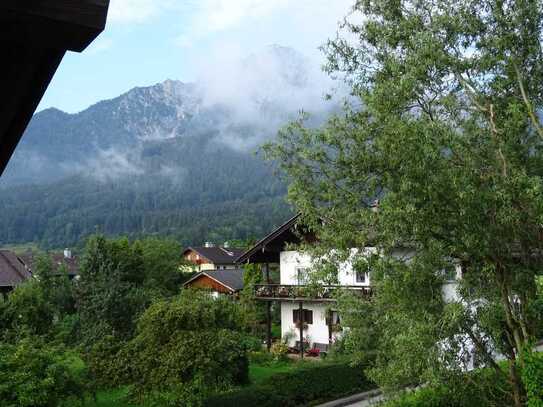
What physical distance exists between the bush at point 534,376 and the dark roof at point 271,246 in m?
19.4

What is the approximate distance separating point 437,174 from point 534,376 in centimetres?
467

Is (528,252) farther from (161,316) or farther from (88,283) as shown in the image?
(88,283)

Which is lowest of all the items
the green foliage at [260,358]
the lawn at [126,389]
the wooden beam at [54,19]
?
the lawn at [126,389]

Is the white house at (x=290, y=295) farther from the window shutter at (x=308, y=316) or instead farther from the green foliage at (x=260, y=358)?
the green foliage at (x=260, y=358)

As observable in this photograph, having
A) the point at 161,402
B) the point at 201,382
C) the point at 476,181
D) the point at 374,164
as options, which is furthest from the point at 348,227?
the point at 161,402

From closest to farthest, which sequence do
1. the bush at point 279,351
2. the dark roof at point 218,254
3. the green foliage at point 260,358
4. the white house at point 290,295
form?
the green foliage at point 260,358, the bush at point 279,351, the white house at point 290,295, the dark roof at point 218,254

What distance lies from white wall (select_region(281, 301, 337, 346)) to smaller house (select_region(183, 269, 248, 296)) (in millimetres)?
8722

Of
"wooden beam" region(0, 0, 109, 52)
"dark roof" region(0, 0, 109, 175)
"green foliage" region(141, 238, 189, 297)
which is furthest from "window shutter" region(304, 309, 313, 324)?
"wooden beam" region(0, 0, 109, 52)

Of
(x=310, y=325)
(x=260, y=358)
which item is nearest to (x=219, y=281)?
(x=310, y=325)

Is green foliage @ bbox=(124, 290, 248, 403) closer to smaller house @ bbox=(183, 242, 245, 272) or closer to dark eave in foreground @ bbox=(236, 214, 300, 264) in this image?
dark eave in foreground @ bbox=(236, 214, 300, 264)

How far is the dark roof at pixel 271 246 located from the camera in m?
31.7

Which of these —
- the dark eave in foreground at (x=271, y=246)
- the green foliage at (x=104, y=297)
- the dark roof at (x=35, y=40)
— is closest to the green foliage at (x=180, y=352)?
the green foliage at (x=104, y=297)

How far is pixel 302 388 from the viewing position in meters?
21.3

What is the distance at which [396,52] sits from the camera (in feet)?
47.8
